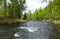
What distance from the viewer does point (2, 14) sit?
192ft

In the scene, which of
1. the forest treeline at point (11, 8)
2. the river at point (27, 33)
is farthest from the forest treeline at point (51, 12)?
the forest treeline at point (11, 8)

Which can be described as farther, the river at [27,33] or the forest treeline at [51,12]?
the forest treeline at [51,12]

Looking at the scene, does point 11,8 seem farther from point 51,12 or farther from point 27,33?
point 27,33

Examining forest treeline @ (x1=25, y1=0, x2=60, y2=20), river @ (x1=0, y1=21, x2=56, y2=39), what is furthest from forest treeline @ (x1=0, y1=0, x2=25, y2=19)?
river @ (x1=0, y1=21, x2=56, y2=39)

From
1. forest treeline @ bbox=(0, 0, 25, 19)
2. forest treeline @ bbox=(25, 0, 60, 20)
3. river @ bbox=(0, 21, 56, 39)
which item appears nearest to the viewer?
river @ bbox=(0, 21, 56, 39)

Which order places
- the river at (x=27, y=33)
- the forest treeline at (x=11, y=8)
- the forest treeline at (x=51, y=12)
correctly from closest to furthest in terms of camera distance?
the river at (x=27, y=33) → the forest treeline at (x=51, y=12) → the forest treeline at (x=11, y=8)

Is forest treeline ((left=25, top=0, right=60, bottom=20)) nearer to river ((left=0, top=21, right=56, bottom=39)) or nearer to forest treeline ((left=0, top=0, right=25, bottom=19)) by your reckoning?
→ river ((left=0, top=21, right=56, bottom=39))

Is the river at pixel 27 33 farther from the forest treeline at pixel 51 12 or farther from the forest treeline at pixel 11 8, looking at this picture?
the forest treeline at pixel 11 8

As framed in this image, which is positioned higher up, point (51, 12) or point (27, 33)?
point (51, 12)

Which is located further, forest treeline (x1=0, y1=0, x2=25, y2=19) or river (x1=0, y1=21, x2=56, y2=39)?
forest treeline (x1=0, y1=0, x2=25, y2=19)

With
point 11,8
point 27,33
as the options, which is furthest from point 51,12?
point 27,33

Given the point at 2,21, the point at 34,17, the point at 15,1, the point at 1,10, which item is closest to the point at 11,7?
the point at 15,1

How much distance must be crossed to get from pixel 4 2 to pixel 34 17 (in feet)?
331

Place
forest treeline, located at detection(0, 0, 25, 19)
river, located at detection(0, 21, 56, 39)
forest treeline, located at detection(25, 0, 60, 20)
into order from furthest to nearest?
forest treeline, located at detection(0, 0, 25, 19) < forest treeline, located at detection(25, 0, 60, 20) < river, located at detection(0, 21, 56, 39)
